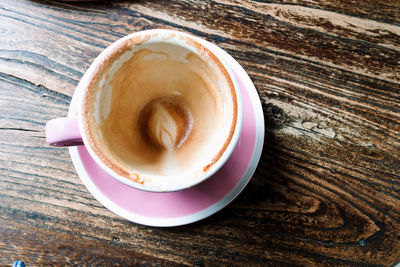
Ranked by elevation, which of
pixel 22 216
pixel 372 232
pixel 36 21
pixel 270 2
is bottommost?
pixel 22 216

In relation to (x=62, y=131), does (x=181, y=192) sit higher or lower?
lower

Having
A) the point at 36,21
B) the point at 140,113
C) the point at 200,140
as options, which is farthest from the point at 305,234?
the point at 36,21

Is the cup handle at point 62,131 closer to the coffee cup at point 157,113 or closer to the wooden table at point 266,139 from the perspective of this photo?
the coffee cup at point 157,113

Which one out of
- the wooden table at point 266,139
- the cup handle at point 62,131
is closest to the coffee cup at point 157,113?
the cup handle at point 62,131

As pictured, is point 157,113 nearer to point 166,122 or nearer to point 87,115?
point 166,122

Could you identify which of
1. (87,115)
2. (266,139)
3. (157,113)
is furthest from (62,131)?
(266,139)

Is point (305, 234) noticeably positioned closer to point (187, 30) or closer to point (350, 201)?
point (350, 201)
